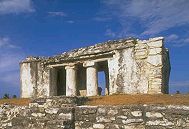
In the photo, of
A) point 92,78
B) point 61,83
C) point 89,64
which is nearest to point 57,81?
point 61,83

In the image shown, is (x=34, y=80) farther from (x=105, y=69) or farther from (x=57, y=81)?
(x=105, y=69)

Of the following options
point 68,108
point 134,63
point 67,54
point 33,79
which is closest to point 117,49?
point 134,63

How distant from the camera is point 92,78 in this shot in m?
25.1

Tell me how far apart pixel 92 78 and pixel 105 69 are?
3458 millimetres

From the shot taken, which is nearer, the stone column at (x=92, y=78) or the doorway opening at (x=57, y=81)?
the stone column at (x=92, y=78)

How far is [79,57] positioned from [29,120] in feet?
49.8

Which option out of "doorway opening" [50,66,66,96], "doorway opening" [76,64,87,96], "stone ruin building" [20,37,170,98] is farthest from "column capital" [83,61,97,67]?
"doorway opening" [76,64,87,96]

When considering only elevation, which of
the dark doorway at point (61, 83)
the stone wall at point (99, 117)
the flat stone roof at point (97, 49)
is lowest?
the stone wall at point (99, 117)

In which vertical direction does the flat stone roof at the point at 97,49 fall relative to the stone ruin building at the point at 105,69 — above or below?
above

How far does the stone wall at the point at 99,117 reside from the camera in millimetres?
9039

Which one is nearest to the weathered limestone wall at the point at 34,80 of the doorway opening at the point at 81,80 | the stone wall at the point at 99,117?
the doorway opening at the point at 81,80

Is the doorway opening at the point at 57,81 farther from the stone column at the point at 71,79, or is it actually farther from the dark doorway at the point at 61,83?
the stone column at the point at 71,79

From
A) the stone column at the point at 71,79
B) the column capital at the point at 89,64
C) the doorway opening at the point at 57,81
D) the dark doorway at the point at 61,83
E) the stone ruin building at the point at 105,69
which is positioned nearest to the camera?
the stone ruin building at the point at 105,69

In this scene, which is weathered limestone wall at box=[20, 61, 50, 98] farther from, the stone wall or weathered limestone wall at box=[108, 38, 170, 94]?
the stone wall
